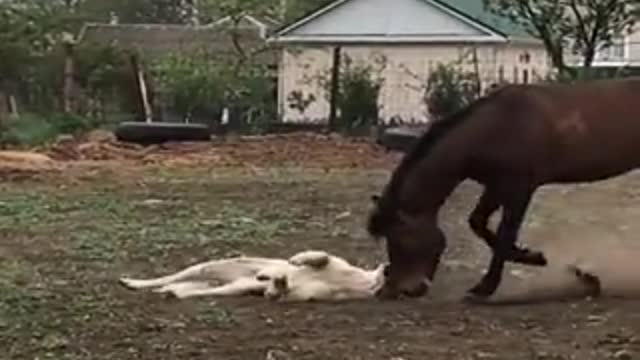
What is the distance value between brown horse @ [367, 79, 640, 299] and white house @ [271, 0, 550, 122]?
2545 cm

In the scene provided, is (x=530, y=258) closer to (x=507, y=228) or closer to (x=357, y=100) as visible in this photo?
(x=507, y=228)

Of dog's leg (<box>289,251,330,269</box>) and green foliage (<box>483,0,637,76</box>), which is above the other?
green foliage (<box>483,0,637,76</box>)

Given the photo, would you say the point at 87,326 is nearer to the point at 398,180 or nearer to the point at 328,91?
the point at 398,180

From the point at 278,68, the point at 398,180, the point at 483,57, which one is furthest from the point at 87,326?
the point at 483,57

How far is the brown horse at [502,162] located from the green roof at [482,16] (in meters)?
28.5

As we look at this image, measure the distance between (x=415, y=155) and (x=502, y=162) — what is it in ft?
1.46

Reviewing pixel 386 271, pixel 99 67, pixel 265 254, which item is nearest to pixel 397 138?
pixel 99 67

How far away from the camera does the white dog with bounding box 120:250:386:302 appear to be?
8.35 m

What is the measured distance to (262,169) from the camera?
19547 millimetres

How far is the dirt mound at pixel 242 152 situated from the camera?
2058 centimetres

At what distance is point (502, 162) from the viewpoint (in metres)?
8.49

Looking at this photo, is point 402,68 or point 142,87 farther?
point 402,68

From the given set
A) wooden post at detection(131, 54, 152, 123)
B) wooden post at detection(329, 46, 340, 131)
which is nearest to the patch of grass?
wooden post at detection(329, 46, 340, 131)

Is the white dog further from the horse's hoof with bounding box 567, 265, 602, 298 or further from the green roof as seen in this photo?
the green roof
